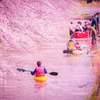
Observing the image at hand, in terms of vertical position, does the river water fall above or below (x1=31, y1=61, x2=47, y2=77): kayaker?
below

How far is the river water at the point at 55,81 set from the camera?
17.8 feet

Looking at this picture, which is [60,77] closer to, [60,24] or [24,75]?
[24,75]

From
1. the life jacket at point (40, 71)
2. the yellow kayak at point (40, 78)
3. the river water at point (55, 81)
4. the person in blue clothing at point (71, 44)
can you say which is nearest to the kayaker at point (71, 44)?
the person in blue clothing at point (71, 44)

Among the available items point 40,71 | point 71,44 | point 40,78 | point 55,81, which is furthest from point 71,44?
point 40,71

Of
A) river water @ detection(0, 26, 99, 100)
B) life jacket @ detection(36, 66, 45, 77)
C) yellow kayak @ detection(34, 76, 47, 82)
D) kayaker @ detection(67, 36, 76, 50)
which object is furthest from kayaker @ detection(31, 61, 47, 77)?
kayaker @ detection(67, 36, 76, 50)

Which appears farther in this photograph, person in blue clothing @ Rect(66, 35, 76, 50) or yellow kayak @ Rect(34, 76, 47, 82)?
person in blue clothing @ Rect(66, 35, 76, 50)

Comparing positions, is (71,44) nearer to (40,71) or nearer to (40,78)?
(40,78)

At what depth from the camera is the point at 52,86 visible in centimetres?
608

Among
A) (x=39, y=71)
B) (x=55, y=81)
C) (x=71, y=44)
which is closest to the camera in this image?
(x=39, y=71)

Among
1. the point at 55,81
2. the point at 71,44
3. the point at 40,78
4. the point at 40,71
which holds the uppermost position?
the point at 71,44

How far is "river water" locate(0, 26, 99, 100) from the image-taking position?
542 centimetres

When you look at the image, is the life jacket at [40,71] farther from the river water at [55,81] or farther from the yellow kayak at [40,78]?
the river water at [55,81]

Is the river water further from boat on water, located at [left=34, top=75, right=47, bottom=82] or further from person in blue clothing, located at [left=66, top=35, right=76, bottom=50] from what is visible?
person in blue clothing, located at [left=66, top=35, right=76, bottom=50]

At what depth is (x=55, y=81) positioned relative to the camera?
6508mm
